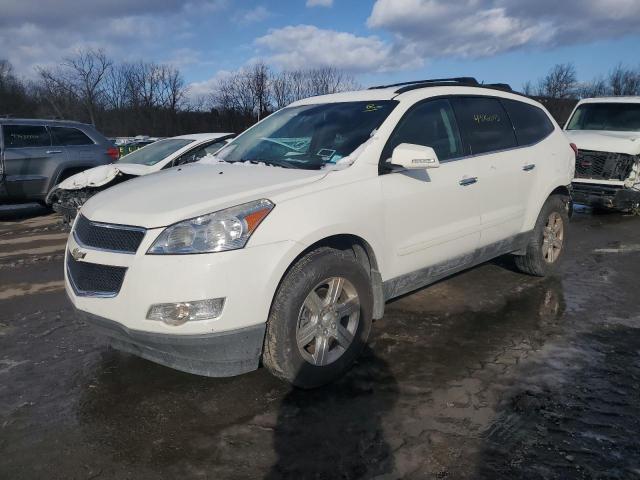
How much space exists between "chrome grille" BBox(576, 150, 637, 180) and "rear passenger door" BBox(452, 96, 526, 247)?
5480 mm

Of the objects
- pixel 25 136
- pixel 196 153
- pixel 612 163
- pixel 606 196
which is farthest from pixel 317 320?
pixel 25 136

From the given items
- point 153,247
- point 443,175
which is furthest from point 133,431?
point 443,175

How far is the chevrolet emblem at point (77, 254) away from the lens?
3.07 metres

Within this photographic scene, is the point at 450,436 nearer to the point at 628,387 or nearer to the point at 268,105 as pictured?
the point at 628,387

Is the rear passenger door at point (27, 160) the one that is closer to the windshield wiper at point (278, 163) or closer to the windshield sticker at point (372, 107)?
the windshield wiper at point (278, 163)

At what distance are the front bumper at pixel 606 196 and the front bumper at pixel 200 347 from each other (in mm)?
8317

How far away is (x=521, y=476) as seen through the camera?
8.02 ft

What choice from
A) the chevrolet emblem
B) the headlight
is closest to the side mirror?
the headlight

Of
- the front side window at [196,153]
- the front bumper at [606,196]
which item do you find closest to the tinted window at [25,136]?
the front side window at [196,153]

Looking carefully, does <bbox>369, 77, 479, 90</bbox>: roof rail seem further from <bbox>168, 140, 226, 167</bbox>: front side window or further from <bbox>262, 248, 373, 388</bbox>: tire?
<bbox>168, 140, 226, 167</bbox>: front side window

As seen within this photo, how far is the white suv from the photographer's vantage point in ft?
9.07

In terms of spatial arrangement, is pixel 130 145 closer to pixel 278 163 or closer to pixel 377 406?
pixel 278 163

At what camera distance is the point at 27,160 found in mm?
9750

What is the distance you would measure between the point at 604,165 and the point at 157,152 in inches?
313
